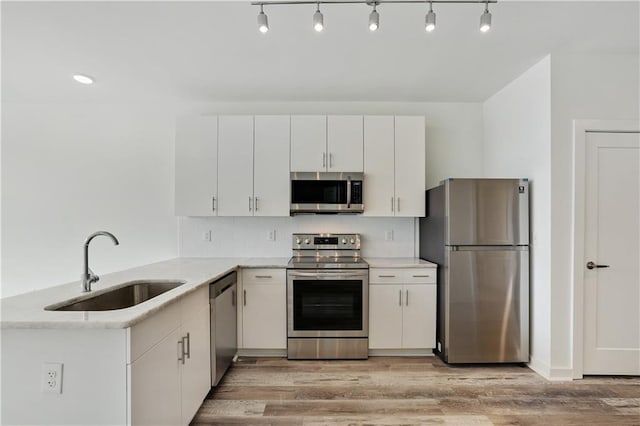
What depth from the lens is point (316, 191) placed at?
→ 3352mm

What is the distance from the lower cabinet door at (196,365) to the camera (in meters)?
1.95

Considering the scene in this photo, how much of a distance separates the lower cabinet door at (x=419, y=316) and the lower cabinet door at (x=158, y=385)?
2017 millimetres

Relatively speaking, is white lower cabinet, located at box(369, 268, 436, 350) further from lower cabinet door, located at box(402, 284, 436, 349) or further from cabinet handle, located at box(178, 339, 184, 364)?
cabinet handle, located at box(178, 339, 184, 364)

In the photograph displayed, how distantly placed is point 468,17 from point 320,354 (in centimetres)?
284

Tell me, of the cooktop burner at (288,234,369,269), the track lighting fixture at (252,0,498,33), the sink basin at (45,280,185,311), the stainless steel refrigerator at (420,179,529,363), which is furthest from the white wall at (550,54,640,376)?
the sink basin at (45,280,185,311)

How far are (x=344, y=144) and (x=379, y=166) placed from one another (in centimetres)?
42

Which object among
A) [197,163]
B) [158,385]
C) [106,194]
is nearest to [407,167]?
[197,163]

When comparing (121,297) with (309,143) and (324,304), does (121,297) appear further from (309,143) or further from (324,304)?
(309,143)

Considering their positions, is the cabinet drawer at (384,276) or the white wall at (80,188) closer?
the cabinet drawer at (384,276)

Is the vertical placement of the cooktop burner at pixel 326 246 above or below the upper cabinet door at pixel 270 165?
below

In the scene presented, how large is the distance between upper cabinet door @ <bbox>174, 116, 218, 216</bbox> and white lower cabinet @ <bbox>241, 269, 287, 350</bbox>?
85 centimetres

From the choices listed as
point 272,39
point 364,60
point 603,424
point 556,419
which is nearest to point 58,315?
point 272,39

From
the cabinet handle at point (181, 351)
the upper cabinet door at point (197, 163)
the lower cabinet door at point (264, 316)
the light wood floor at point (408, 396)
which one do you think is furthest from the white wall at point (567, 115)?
the upper cabinet door at point (197, 163)

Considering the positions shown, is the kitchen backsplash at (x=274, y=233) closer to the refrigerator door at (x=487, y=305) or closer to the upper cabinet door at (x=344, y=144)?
the upper cabinet door at (x=344, y=144)
